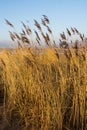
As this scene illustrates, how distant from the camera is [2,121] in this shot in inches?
176

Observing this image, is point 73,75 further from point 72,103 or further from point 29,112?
point 29,112

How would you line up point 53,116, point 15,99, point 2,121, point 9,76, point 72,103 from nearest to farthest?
1. point 53,116
2. point 72,103
3. point 2,121
4. point 15,99
5. point 9,76

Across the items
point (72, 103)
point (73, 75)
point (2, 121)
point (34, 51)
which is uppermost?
point (34, 51)

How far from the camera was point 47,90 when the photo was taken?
155 inches

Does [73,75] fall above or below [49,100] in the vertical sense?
above

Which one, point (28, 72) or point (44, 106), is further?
point (28, 72)

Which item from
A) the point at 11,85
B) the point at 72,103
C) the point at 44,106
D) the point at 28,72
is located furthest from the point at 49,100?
the point at 11,85

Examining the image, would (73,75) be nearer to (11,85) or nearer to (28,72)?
(28,72)

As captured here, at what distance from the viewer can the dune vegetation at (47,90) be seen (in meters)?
3.82

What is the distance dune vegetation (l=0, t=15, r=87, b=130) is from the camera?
12.5 ft

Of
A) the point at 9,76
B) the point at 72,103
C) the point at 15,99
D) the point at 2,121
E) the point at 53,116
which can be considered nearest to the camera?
the point at 53,116

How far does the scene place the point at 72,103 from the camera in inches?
161

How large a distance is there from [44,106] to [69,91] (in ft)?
1.47

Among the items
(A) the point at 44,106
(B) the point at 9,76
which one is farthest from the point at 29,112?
(B) the point at 9,76
